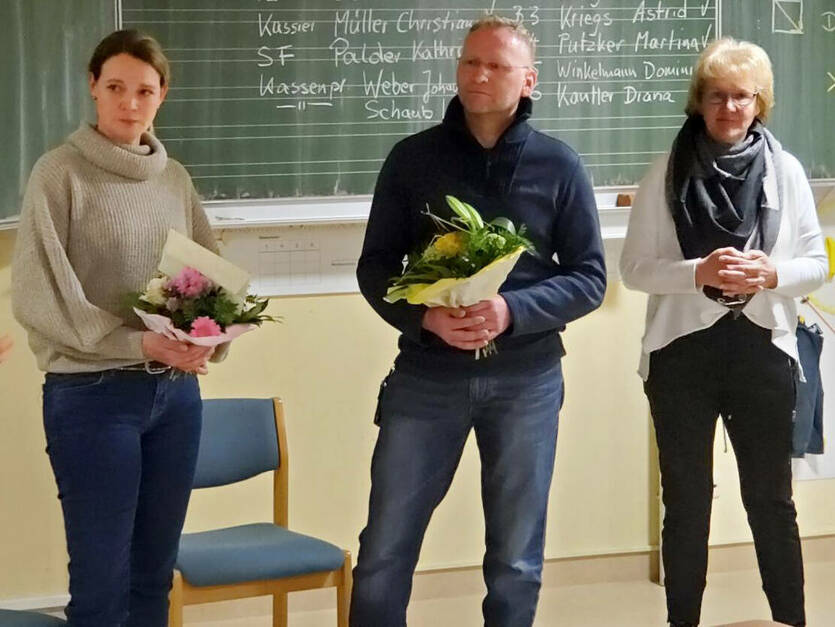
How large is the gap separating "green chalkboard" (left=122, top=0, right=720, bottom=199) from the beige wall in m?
0.46

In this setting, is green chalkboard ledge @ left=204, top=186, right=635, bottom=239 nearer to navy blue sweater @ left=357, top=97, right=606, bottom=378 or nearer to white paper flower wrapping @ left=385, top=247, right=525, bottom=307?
navy blue sweater @ left=357, top=97, right=606, bottom=378

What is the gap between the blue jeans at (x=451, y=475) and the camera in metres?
2.59

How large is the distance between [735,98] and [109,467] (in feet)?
5.71

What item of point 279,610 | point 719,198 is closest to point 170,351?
point 279,610

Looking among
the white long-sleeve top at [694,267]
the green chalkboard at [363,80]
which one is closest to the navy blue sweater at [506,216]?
the white long-sleeve top at [694,267]

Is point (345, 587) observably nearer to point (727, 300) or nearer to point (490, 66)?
point (727, 300)

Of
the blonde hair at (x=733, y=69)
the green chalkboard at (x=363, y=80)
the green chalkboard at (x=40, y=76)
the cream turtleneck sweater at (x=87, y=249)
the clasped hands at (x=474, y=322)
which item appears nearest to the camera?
the cream turtleneck sweater at (x=87, y=249)

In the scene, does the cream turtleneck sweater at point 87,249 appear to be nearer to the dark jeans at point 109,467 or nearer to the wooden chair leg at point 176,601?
the dark jeans at point 109,467

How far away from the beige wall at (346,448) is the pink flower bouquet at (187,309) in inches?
47.3

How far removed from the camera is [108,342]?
7.69 ft

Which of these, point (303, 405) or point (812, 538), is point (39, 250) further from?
point (812, 538)

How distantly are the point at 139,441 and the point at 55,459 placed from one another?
17 cm

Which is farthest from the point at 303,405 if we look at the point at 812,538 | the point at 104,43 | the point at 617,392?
the point at 812,538

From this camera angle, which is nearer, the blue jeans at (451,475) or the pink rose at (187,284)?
the pink rose at (187,284)
